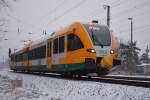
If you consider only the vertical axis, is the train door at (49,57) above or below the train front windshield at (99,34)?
below

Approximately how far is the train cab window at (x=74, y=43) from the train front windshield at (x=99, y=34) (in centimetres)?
73

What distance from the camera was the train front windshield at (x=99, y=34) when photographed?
56.0ft

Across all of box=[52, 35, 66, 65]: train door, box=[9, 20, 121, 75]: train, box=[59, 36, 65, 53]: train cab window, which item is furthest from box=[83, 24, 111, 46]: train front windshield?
box=[59, 36, 65, 53]: train cab window

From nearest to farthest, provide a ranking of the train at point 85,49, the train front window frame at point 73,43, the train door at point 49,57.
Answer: the train at point 85,49
the train front window frame at point 73,43
the train door at point 49,57

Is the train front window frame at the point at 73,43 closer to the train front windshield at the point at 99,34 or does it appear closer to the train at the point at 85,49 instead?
the train at the point at 85,49

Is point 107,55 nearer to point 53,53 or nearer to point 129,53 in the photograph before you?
point 53,53

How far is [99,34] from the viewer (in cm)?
1750

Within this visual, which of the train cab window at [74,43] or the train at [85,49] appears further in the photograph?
the train cab window at [74,43]

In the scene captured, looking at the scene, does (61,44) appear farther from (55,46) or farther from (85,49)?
(85,49)

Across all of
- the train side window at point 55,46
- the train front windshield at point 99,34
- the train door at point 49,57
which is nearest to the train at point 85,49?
the train front windshield at point 99,34

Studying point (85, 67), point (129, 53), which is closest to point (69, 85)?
point (85, 67)

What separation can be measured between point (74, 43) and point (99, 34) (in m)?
1.48

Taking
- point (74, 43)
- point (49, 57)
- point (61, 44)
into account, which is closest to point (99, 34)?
point (74, 43)

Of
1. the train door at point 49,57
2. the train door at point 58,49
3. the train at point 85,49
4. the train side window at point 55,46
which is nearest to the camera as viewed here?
the train at point 85,49
